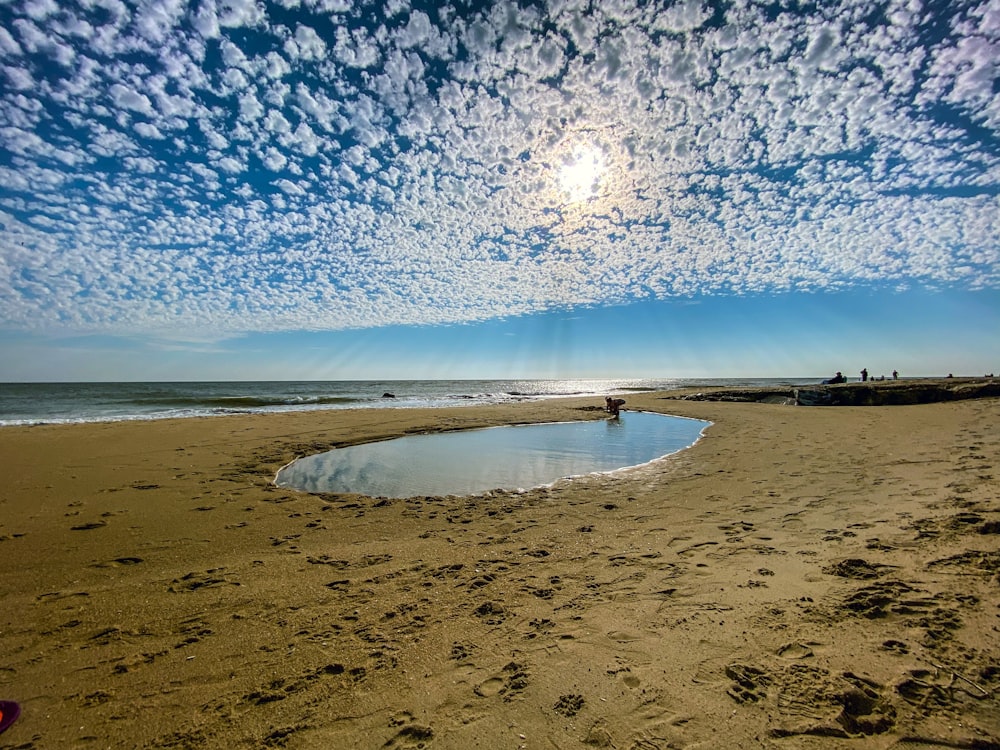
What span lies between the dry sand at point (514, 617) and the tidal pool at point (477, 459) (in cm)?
137

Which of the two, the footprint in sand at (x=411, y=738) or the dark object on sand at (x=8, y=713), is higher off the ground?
the footprint in sand at (x=411, y=738)

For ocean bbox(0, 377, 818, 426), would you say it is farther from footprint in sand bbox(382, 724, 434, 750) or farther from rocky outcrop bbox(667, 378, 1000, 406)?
footprint in sand bbox(382, 724, 434, 750)

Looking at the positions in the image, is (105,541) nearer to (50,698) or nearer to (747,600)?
(50,698)

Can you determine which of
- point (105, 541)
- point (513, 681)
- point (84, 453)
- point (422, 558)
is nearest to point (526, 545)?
point (422, 558)

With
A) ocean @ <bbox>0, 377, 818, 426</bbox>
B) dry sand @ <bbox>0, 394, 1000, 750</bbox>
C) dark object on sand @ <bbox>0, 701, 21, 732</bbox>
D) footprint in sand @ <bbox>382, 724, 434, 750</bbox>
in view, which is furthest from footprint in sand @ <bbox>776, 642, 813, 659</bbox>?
ocean @ <bbox>0, 377, 818, 426</bbox>

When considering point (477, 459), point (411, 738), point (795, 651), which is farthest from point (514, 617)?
point (477, 459)

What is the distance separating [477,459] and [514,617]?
8.33 m

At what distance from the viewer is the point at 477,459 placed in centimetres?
1238

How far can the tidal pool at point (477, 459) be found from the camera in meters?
9.61

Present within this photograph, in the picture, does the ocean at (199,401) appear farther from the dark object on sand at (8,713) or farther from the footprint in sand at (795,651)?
the footprint in sand at (795,651)

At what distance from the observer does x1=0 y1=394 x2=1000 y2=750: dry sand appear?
279cm

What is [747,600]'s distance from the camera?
13.5 feet

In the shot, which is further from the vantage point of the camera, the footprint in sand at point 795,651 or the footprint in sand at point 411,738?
the footprint in sand at point 795,651

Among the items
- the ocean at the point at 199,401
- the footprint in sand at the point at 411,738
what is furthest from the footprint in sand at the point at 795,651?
the ocean at the point at 199,401
